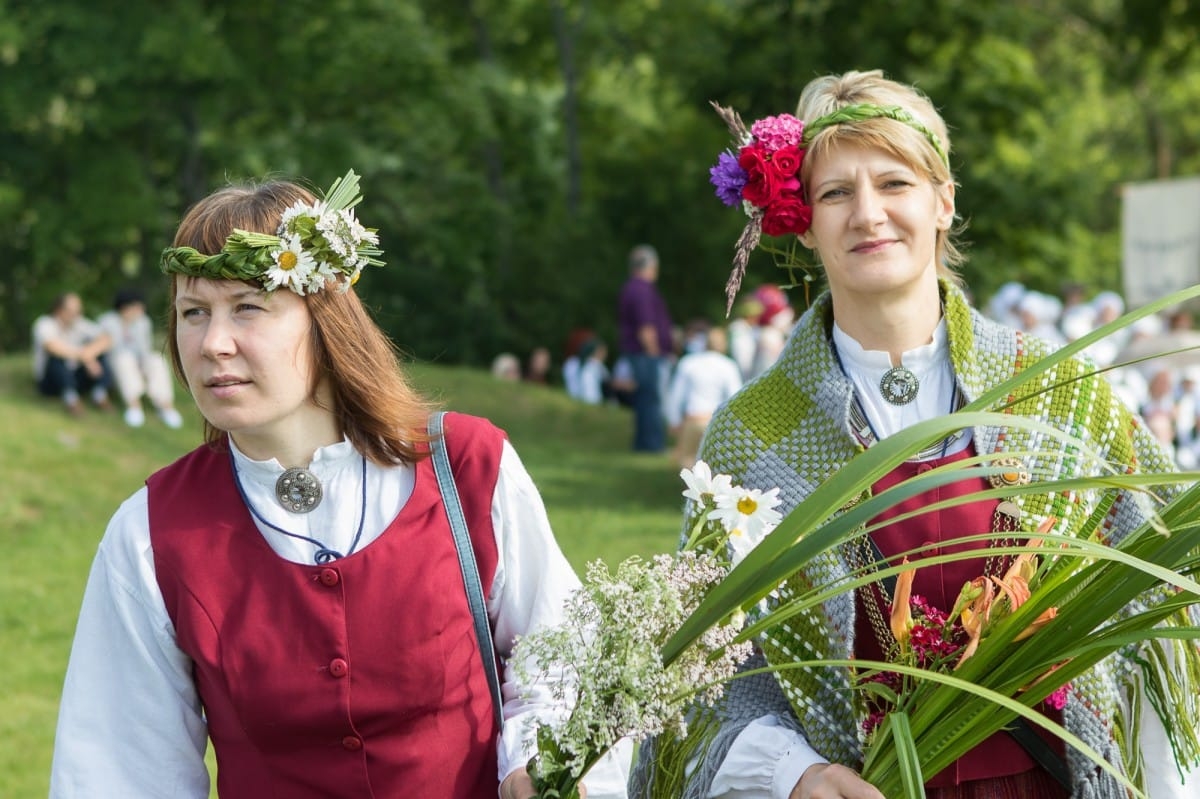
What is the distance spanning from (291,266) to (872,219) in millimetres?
995

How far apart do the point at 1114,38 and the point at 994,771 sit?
19.1 m

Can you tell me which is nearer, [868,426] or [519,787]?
[519,787]

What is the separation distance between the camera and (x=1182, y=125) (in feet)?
128

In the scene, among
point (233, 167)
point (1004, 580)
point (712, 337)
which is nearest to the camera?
point (1004, 580)

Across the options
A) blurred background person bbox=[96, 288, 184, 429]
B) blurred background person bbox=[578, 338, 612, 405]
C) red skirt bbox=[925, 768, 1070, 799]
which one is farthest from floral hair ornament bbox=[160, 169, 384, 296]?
blurred background person bbox=[578, 338, 612, 405]

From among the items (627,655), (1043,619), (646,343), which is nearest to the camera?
(627,655)

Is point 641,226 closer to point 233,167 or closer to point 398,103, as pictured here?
point 398,103

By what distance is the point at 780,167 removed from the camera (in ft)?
9.78

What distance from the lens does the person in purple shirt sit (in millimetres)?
16578

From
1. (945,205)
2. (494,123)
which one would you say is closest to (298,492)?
(945,205)

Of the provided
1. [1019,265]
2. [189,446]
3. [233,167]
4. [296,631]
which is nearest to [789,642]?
[296,631]

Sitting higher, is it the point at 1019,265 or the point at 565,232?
the point at 565,232

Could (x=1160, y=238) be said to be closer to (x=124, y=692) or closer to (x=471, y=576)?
(x=471, y=576)

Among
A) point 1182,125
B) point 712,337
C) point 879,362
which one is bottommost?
point 879,362
